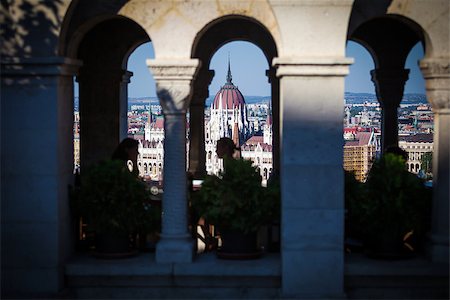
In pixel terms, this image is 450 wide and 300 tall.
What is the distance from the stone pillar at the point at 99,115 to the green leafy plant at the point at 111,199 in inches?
163

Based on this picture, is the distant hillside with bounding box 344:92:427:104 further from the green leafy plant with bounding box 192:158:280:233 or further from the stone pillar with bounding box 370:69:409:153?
the green leafy plant with bounding box 192:158:280:233

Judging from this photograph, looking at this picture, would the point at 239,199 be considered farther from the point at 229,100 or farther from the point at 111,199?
the point at 229,100

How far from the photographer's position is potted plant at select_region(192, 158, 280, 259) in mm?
11539

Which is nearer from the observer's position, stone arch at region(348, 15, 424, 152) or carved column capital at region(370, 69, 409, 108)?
stone arch at region(348, 15, 424, 152)

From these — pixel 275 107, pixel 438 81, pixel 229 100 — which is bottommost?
pixel 275 107

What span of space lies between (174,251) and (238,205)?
3.19 feet

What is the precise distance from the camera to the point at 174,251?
1145cm

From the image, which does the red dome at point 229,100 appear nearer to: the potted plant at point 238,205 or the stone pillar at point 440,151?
the potted plant at point 238,205

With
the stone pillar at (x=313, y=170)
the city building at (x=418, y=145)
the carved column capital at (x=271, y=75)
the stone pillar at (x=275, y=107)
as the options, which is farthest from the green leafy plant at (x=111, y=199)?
→ the city building at (x=418, y=145)

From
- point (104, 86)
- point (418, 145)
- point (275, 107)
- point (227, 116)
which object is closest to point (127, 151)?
point (104, 86)

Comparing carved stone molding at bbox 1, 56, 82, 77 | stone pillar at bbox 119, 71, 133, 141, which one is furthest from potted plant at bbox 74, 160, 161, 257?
stone pillar at bbox 119, 71, 133, 141

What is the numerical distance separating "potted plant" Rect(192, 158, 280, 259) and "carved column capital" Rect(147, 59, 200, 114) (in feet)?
3.42

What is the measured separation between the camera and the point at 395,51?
15148 millimetres

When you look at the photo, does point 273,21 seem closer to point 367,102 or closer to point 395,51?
point 395,51
